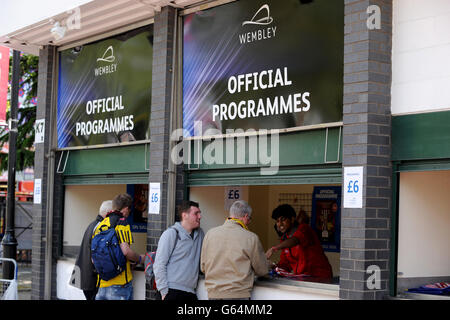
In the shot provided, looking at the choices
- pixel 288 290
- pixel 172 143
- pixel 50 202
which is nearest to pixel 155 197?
pixel 172 143

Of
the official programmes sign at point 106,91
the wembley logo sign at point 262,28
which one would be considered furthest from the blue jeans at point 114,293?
the wembley logo sign at point 262,28

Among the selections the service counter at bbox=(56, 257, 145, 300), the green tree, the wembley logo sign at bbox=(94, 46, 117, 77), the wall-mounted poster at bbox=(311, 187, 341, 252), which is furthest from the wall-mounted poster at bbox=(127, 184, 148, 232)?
the green tree

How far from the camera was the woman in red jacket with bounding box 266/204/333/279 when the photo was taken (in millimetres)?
7836

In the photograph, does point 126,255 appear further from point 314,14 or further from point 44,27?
point 44,27

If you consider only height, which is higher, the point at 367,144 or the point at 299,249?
the point at 367,144

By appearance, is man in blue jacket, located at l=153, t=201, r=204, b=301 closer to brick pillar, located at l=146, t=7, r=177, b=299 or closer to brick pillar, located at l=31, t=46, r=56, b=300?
brick pillar, located at l=146, t=7, r=177, b=299

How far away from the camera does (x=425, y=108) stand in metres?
6.15

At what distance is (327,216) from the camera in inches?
370

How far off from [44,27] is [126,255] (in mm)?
4461

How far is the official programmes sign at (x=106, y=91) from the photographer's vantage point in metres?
9.58

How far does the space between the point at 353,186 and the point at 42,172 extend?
264 inches

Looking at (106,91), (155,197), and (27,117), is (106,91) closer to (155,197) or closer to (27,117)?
(155,197)
